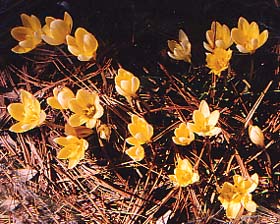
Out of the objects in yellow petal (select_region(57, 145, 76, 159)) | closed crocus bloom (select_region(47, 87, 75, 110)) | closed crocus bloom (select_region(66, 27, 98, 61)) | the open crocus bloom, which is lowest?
the open crocus bloom

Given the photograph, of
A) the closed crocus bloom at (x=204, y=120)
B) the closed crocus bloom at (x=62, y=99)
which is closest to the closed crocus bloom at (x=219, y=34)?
the closed crocus bloom at (x=204, y=120)

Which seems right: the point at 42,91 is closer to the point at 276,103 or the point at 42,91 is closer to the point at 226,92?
the point at 226,92

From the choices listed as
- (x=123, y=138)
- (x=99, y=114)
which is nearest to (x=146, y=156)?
→ (x=123, y=138)

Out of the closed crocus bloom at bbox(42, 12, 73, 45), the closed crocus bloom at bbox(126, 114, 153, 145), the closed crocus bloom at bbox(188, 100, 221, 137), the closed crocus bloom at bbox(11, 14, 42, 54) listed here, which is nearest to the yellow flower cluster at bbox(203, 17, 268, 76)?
the closed crocus bloom at bbox(188, 100, 221, 137)

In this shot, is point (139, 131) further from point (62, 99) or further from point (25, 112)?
point (25, 112)

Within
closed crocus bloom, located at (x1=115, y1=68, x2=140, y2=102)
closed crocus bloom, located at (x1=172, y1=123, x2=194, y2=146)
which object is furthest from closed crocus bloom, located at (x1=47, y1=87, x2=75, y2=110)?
closed crocus bloom, located at (x1=172, y1=123, x2=194, y2=146)

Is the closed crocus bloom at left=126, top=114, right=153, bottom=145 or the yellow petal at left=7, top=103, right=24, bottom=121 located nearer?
the closed crocus bloom at left=126, top=114, right=153, bottom=145

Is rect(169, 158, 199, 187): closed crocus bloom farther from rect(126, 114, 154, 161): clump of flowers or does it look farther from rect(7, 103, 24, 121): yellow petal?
rect(7, 103, 24, 121): yellow petal

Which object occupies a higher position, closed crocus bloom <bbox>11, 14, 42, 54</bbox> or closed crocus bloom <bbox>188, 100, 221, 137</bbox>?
closed crocus bloom <bbox>11, 14, 42, 54</bbox>
